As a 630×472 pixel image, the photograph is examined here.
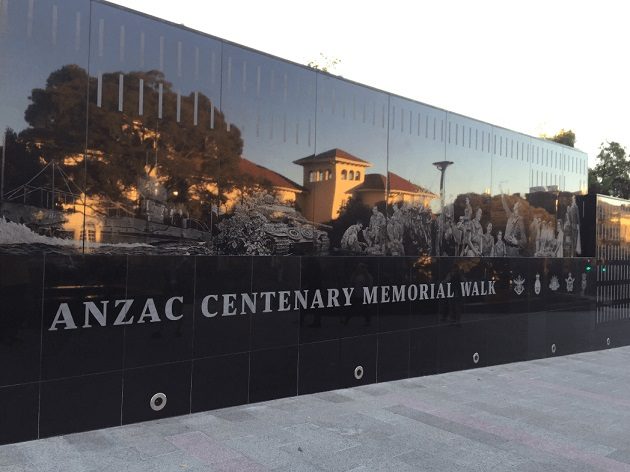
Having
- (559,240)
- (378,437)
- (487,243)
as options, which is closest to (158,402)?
(378,437)

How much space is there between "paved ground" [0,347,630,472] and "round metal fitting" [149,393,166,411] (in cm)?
16

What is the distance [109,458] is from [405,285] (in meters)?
4.85

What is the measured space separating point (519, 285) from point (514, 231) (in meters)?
1.00

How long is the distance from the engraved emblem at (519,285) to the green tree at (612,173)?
69.3ft

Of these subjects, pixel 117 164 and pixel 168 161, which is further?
pixel 168 161

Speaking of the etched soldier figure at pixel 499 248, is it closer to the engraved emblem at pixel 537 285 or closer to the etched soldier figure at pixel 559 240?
the engraved emblem at pixel 537 285

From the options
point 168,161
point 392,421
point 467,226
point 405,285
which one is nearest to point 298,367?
point 392,421

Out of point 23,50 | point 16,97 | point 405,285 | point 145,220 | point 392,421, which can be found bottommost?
point 392,421

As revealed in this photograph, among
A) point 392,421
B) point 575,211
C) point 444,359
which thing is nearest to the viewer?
point 392,421

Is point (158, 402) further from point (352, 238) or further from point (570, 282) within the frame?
point (570, 282)

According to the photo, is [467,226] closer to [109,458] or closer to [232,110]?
[232,110]

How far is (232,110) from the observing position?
20.3 ft

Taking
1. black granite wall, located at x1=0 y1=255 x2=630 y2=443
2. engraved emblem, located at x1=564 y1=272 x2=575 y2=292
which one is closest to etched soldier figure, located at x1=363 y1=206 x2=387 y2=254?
black granite wall, located at x1=0 y1=255 x2=630 y2=443

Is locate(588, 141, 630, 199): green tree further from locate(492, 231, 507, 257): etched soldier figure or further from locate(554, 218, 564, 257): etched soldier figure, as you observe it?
locate(492, 231, 507, 257): etched soldier figure
